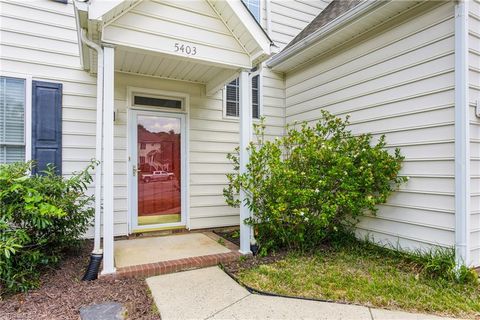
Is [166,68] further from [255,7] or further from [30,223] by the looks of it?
[30,223]

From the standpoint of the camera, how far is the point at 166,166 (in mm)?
5109

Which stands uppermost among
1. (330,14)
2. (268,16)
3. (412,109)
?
(268,16)

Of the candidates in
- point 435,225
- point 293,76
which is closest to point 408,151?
point 435,225

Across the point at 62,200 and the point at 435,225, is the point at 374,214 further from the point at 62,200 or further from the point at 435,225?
the point at 62,200

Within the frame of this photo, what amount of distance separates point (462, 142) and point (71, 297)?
14.4 feet

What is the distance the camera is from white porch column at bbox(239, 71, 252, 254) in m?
3.97

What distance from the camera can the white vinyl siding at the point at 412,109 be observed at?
346 cm

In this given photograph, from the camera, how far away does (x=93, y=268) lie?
10.4 ft

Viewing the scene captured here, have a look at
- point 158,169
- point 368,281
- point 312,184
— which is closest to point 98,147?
point 158,169

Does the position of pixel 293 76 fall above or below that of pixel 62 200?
above

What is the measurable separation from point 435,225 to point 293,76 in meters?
3.72

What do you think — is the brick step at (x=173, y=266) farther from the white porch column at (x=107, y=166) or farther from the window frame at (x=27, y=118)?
the window frame at (x=27, y=118)

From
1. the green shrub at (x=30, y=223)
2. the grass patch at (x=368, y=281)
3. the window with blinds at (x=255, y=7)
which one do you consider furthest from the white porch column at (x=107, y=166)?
the window with blinds at (x=255, y=7)

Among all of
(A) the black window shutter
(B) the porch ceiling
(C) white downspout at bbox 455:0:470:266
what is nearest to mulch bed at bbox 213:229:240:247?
(B) the porch ceiling
